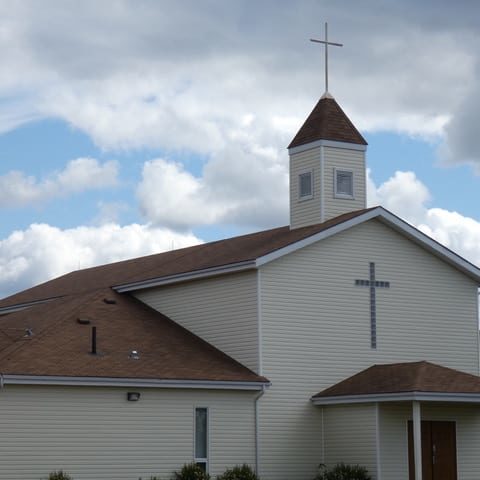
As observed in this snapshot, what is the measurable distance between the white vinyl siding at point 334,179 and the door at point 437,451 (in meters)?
7.47

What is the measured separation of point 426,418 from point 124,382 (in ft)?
29.7

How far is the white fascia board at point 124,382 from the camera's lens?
2878 cm

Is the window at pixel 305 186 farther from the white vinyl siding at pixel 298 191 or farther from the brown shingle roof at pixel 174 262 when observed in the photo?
the brown shingle roof at pixel 174 262

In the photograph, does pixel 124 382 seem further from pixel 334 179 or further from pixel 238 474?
pixel 334 179

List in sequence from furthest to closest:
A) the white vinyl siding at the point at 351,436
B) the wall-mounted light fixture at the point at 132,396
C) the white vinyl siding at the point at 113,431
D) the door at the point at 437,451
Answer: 1. the door at the point at 437,451
2. the white vinyl siding at the point at 351,436
3. the wall-mounted light fixture at the point at 132,396
4. the white vinyl siding at the point at 113,431

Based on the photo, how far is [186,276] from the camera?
3578 cm

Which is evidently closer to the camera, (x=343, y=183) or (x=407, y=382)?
(x=407, y=382)

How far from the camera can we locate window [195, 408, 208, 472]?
104ft

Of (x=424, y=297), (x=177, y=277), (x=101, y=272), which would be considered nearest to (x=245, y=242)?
(x=177, y=277)

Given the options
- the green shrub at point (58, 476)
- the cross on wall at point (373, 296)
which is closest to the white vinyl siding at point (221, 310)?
the cross on wall at point (373, 296)

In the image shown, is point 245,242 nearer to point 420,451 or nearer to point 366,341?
point 366,341

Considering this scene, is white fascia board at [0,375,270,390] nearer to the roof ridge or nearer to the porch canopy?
the roof ridge

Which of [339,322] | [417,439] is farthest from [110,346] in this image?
[417,439]

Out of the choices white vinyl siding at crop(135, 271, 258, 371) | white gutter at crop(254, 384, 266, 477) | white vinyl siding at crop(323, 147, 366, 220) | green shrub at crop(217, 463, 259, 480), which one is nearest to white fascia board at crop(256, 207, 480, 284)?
white vinyl siding at crop(135, 271, 258, 371)
